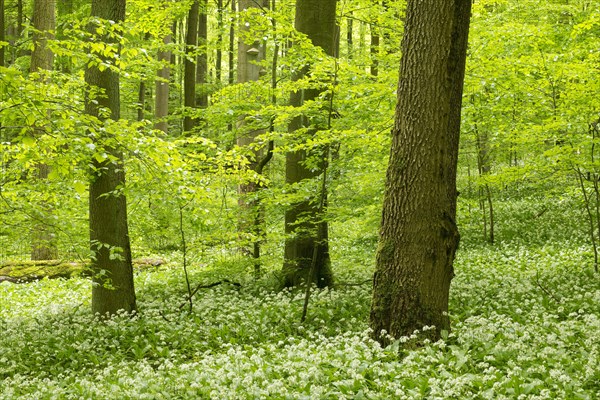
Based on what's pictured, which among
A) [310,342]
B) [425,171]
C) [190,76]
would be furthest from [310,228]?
[190,76]

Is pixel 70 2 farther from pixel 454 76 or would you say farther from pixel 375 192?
pixel 454 76

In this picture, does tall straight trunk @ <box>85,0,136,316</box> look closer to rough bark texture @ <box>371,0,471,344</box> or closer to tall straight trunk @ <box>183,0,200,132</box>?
rough bark texture @ <box>371,0,471,344</box>

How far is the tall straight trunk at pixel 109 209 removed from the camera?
8.80m

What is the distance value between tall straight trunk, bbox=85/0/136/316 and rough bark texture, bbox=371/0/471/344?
4.73 metres

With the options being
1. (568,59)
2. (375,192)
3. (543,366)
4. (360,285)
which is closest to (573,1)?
(568,59)

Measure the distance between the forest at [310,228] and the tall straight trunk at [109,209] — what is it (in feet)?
0.12

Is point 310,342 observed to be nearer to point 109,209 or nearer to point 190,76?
point 109,209

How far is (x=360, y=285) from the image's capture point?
34.2ft

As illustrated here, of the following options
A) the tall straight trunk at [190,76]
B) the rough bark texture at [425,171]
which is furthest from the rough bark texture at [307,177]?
the tall straight trunk at [190,76]

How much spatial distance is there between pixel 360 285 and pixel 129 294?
4082 mm

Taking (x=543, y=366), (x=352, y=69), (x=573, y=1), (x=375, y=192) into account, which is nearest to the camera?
(x=543, y=366)

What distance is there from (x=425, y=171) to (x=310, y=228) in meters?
4.32

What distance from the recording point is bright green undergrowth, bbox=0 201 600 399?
4965 millimetres

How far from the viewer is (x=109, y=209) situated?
9.18 metres
